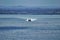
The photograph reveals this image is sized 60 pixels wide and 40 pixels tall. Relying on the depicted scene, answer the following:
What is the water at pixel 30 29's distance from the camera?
1.31 m

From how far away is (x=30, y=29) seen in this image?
1.34 m

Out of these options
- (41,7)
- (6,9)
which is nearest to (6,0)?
(6,9)

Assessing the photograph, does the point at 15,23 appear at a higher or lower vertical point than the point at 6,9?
lower

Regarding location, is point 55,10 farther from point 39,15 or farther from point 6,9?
point 6,9

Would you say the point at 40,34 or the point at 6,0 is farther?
the point at 40,34

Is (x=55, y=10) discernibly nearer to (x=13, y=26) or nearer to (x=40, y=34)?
(x=40, y=34)

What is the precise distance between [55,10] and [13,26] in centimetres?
65

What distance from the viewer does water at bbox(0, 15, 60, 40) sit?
1312 mm

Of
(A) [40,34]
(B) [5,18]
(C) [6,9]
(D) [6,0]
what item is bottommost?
(A) [40,34]

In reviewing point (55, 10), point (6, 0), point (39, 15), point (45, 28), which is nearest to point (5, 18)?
point (6, 0)

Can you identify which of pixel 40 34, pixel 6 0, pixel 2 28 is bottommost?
pixel 40 34

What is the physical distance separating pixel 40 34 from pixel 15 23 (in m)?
0.41

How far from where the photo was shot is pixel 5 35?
4.36ft

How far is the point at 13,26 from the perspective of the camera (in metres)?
1.33
